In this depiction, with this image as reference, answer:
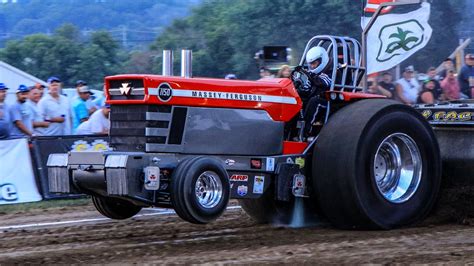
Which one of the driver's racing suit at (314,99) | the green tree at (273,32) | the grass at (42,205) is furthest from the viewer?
the green tree at (273,32)

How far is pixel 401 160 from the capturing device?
9219 millimetres

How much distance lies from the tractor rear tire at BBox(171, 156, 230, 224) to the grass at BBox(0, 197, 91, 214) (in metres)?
4.67

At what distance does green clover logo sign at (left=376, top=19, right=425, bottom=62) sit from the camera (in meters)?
14.8

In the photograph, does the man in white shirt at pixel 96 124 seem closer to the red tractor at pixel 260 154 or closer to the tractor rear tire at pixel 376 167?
the red tractor at pixel 260 154

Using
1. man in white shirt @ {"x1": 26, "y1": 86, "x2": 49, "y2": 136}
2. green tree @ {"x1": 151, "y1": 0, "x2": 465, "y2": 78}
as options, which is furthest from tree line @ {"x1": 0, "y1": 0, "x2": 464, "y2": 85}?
man in white shirt @ {"x1": 26, "y1": 86, "x2": 49, "y2": 136}

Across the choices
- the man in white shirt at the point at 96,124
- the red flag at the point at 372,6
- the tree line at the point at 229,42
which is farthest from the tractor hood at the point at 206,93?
the tree line at the point at 229,42

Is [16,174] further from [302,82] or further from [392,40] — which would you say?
[392,40]

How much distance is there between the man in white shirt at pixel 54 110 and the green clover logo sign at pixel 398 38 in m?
5.01

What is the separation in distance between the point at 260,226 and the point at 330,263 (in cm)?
238

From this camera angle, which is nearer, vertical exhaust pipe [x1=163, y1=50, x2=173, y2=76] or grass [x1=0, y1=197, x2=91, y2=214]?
vertical exhaust pipe [x1=163, y1=50, x2=173, y2=76]

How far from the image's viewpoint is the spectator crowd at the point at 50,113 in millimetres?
Result: 13203

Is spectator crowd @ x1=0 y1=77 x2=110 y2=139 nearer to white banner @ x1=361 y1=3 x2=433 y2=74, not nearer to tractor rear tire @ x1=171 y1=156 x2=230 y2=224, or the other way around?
white banner @ x1=361 y1=3 x2=433 y2=74

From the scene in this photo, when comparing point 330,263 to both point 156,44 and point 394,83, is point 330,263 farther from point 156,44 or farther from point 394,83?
point 156,44

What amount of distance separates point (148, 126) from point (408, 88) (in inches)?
394
